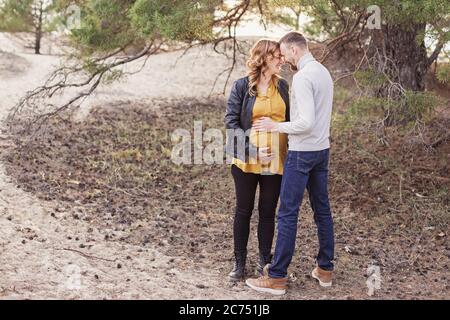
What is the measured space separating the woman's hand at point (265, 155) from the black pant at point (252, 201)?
0.42 feet

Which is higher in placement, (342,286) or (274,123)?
(274,123)

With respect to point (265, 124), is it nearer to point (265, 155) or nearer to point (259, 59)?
point (265, 155)

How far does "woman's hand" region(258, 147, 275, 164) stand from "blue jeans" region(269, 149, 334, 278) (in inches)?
5.8

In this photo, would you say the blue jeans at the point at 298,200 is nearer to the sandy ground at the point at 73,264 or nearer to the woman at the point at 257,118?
the woman at the point at 257,118

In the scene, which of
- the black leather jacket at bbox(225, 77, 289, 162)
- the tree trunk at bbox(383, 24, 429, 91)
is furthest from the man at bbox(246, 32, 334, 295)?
the tree trunk at bbox(383, 24, 429, 91)

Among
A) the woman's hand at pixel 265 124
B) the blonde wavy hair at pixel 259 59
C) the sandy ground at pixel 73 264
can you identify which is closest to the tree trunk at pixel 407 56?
the blonde wavy hair at pixel 259 59

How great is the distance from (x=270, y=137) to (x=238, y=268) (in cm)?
97

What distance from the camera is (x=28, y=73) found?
11.4 metres

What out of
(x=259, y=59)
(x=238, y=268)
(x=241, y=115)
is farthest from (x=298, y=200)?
(x=259, y=59)

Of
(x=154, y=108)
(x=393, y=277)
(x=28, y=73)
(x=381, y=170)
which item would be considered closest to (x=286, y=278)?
(x=393, y=277)

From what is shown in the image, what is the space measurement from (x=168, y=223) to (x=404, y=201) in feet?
7.75

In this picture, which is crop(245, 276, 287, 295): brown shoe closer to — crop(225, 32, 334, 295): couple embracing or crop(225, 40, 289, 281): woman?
crop(225, 32, 334, 295): couple embracing

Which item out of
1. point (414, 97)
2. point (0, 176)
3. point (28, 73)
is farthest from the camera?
point (28, 73)
